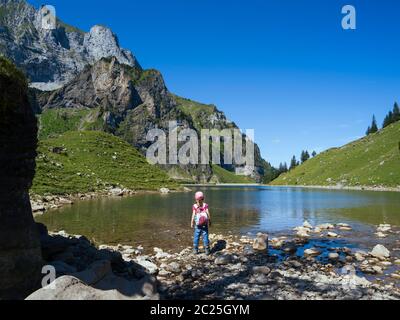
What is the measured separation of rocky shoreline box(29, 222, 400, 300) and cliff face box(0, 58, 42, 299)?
4.52ft

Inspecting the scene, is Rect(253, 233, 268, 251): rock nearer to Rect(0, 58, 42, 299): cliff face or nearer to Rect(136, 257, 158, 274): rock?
Rect(136, 257, 158, 274): rock

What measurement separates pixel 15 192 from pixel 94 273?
3.82m

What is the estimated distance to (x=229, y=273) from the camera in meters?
16.2

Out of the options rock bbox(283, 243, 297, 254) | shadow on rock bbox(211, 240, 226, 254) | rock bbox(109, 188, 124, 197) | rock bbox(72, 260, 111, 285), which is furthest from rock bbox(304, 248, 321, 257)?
rock bbox(109, 188, 124, 197)

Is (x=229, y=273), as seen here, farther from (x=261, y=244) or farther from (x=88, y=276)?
(x=88, y=276)

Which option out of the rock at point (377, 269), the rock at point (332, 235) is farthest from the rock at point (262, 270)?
the rock at point (332, 235)

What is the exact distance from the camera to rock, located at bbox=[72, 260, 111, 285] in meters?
11.4

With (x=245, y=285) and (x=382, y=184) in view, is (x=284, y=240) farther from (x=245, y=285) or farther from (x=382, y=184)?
(x=382, y=184)

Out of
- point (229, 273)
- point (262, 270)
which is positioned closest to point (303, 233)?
point (262, 270)

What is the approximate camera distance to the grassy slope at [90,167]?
256ft

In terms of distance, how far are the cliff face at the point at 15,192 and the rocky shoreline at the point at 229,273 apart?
1.38m

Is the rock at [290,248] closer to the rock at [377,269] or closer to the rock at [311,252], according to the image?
the rock at [311,252]

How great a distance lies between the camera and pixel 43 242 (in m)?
15.2
